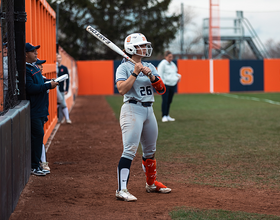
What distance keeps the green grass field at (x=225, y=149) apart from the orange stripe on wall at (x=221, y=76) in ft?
49.0

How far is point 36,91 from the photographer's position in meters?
5.84

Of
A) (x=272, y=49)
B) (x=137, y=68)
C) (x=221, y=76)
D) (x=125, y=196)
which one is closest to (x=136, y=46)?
(x=137, y=68)

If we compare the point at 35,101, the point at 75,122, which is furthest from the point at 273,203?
the point at 75,122

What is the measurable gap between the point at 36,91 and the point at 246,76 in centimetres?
2440

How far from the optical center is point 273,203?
15.2 ft

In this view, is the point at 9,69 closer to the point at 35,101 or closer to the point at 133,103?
the point at 35,101

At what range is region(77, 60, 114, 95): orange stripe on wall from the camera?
1093 inches

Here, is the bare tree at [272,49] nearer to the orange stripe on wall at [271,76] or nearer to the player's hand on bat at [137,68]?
the orange stripe on wall at [271,76]

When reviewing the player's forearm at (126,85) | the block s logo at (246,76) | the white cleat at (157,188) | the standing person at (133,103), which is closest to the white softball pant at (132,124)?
the standing person at (133,103)

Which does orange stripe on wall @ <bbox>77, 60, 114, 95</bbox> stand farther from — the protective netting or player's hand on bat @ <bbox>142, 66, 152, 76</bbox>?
player's hand on bat @ <bbox>142, 66, 152, 76</bbox>

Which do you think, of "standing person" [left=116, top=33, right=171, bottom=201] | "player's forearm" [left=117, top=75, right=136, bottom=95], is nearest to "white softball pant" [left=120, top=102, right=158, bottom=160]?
"standing person" [left=116, top=33, right=171, bottom=201]

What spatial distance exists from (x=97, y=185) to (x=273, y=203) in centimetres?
227

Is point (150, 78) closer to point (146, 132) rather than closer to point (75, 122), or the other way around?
point (146, 132)

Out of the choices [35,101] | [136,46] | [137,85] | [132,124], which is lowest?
[132,124]
